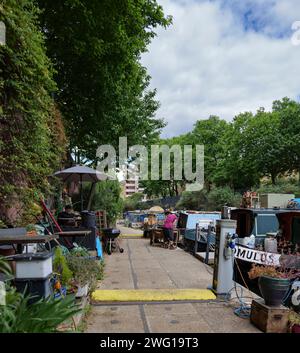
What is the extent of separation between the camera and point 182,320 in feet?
17.2

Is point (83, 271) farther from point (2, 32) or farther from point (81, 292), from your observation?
point (2, 32)

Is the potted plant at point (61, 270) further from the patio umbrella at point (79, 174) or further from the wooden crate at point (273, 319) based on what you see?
the patio umbrella at point (79, 174)

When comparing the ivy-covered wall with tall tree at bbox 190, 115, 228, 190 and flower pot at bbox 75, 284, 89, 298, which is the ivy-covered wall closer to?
flower pot at bbox 75, 284, 89, 298

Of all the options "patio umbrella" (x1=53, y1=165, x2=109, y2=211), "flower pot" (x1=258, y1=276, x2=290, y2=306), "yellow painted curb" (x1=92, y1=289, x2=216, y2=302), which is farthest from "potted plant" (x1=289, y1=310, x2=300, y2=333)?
"patio umbrella" (x1=53, y1=165, x2=109, y2=211)

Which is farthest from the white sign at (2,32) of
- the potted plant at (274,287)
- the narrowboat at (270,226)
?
the narrowboat at (270,226)

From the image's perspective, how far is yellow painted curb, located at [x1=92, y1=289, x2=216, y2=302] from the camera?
6312 millimetres

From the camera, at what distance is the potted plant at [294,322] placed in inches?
184

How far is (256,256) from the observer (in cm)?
671

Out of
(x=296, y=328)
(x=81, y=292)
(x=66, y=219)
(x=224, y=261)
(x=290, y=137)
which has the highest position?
(x=290, y=137)

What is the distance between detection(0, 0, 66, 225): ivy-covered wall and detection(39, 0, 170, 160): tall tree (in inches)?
140

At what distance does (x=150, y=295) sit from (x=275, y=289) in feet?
8.07

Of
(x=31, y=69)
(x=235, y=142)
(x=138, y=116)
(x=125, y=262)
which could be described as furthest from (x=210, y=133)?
(x=31, y=69)

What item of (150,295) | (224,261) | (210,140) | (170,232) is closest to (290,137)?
(210,140)
